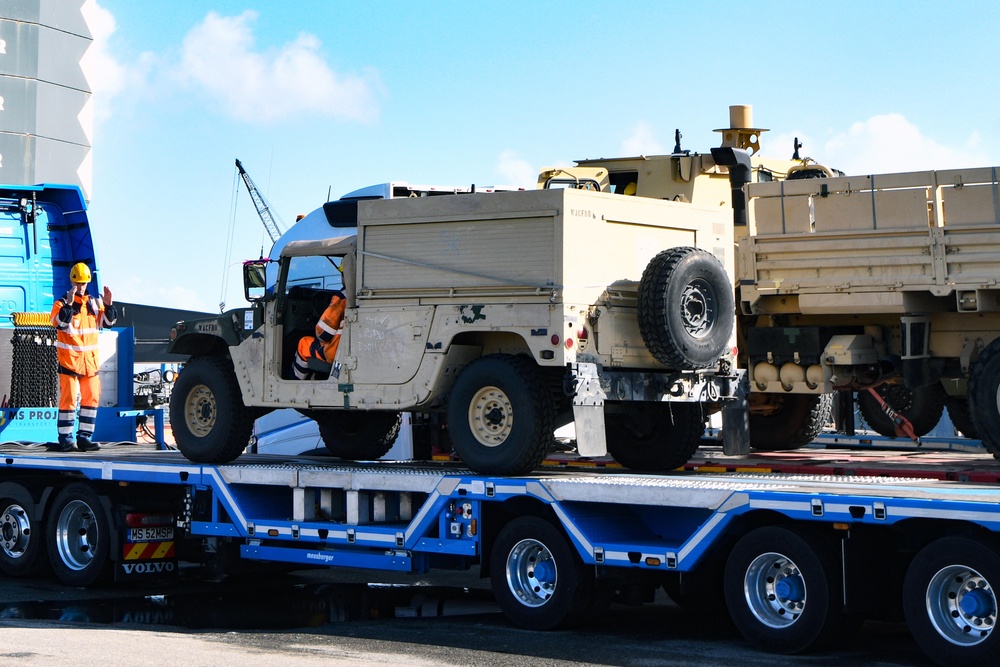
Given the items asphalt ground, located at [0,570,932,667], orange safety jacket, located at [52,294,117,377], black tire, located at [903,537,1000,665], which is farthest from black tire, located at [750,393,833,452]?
orange safety jacket, located at [52,294,117,377]

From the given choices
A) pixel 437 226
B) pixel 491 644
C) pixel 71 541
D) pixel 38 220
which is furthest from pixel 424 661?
pixel 38 220

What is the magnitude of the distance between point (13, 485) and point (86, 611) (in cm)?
242

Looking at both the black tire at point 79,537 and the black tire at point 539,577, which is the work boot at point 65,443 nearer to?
the black tire at point 79,537

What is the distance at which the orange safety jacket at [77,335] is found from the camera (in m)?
13.0

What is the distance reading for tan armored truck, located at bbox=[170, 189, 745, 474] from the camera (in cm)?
937

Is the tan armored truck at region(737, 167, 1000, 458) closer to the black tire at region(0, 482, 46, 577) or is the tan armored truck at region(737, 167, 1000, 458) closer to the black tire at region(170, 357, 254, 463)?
the black tire at region(170, 357, 254, 463)

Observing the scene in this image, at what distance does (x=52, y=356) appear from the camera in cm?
1359

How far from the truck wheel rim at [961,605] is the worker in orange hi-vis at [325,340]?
491cm

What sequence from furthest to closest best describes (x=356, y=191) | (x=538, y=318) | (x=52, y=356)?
(x=356, y=191) < (x=52, y=356) < (x=538, y=318)

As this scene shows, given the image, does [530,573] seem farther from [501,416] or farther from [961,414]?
[961,414]

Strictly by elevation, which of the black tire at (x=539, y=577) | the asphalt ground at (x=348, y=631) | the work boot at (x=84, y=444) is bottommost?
the asphalt ground at (x=348, y=631)

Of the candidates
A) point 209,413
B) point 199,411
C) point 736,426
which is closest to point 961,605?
point 736,426

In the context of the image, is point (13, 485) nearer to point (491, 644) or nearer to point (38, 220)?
point (38, 220)

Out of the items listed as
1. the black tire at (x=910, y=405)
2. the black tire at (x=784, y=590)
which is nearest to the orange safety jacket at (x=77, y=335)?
the black tire at (x=784, y=590)
